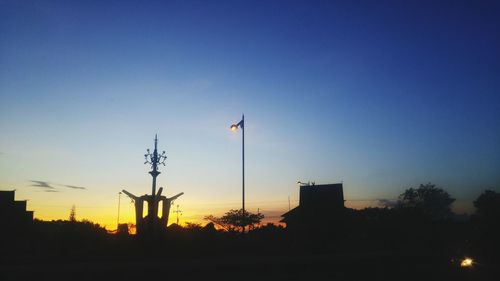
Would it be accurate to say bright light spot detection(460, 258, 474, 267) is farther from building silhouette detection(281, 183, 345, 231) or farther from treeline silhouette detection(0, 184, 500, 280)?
building silhouette detection(281, 183, 345, 231)

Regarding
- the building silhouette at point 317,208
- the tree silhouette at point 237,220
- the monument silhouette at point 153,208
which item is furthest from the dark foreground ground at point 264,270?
the tree silhouette at point 237,220

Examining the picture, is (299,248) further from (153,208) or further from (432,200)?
(432,200)

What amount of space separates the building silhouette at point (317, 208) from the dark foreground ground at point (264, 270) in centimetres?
2114

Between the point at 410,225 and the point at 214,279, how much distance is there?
37231mm

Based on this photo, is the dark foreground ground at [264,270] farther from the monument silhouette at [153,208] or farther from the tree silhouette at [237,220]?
the tree silhouette at [237,220]

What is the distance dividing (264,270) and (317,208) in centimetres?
2919

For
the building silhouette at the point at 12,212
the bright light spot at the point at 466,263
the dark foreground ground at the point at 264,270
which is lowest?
the bright light spot at the point at 466,263

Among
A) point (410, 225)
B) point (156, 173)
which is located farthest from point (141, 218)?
point (410, 225)

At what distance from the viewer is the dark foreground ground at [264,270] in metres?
10.5

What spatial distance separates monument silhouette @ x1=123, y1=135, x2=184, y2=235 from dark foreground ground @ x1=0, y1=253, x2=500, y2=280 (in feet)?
21.5

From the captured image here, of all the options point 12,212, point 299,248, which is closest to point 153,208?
point 299,248

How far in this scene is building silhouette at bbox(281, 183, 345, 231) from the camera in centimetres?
3831

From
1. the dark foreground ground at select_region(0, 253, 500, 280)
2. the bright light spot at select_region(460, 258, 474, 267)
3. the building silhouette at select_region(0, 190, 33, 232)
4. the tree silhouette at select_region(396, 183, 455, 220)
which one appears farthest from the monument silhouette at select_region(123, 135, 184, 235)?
the tree silhouette at select_region(396, 183, 455, 220)

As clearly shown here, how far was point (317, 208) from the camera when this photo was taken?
39.8 meters
